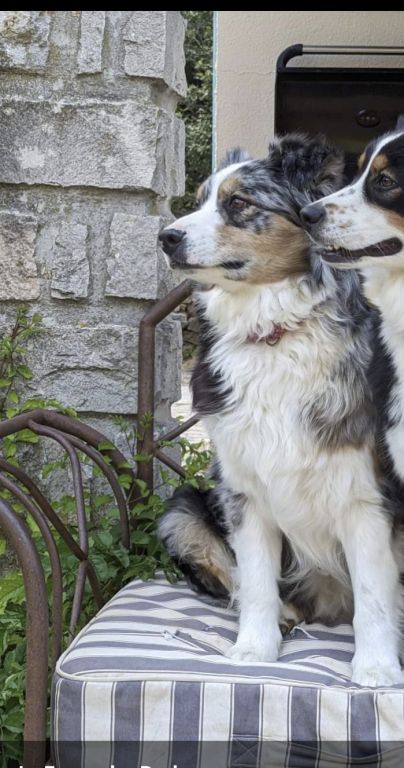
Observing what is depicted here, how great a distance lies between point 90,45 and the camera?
2.86m

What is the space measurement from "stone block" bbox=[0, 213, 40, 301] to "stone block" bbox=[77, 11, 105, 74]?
47cm

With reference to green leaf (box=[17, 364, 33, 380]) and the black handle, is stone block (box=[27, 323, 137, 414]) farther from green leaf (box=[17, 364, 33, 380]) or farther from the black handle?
the black handle

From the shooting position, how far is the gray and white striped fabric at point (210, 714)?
1785 millimetres

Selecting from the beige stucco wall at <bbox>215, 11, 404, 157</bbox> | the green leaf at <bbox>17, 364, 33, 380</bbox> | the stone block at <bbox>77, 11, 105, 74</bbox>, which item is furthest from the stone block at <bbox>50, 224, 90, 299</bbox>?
the beige stucco wall at <bbox>215, 11, 404, 157</bbox>

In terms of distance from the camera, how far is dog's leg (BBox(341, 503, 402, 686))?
2.06 meters

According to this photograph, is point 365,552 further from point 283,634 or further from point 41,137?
point 41,137

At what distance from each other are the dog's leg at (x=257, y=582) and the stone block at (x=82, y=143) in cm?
114

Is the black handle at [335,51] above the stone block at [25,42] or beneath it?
above

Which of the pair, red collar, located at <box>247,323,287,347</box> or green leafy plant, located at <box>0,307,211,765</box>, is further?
green leafy plant, located at <box>0,307,211,765</box>

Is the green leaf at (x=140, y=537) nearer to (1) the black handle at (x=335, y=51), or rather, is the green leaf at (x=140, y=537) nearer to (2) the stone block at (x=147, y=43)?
Answer: (2) the stone block at (x=147, y=43)

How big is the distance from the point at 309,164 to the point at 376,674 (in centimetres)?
114

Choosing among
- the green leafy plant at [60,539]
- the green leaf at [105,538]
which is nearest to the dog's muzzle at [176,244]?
the green leafy plant at [60,539]

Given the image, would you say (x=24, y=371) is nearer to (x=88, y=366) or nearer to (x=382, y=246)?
(x=88, y=366)

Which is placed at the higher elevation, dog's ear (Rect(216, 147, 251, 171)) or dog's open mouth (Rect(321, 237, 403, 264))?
dog's ear (Rect(216, 147, 251, 171))
